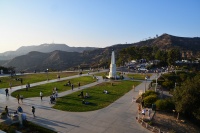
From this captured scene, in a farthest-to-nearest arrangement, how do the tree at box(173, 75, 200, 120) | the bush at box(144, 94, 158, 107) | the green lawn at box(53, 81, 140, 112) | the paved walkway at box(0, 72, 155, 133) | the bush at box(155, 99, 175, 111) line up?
the bush at box(144, 94, 158, 107) < the green lawn at box(53, 81, 140, 112) < the bush at box(155, 99, 175, 111) < the tree at box(173, 75, 200, 120) < the paved walkway at box(0, 72, 155, 133)

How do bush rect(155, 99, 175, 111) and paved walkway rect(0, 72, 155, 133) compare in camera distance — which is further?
bush rect(155, 99, 175, 111)

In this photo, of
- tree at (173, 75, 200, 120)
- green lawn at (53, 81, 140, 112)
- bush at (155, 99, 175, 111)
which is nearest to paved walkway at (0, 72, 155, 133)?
green lawn at (53, 81, 140, 112)

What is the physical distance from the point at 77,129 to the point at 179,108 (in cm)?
1150

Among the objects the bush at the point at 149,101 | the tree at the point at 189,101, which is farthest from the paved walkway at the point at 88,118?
the tree at the point at 189,101

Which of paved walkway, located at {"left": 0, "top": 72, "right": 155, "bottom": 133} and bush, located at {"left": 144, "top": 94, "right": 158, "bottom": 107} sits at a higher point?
bush, located at {"left": 144, "top": 94, "right": 158, "bottom": 107}

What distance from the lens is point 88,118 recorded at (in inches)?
758

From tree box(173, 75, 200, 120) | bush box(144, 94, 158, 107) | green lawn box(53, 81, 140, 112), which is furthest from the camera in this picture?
bush box(144, 94, 158, 107)

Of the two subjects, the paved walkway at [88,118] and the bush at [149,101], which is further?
the bush at [149,101]

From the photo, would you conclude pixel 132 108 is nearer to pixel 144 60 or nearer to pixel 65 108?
pixel 65 108

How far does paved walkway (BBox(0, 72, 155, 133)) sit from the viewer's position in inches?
661

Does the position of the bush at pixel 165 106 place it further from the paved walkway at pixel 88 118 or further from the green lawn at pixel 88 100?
the green lawn at pixel 88 100

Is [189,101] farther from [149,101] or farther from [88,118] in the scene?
[88,118]

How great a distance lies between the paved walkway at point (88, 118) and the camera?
16781 mm

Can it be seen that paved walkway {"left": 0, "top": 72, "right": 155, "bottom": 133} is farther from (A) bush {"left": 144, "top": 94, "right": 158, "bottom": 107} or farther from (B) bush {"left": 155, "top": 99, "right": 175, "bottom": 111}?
(B) bush {"left": 155, "top": 99, "right": 175, "bottom": 111}
